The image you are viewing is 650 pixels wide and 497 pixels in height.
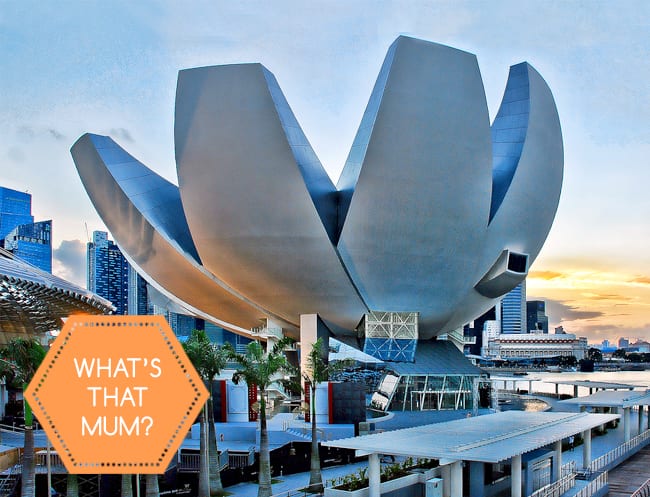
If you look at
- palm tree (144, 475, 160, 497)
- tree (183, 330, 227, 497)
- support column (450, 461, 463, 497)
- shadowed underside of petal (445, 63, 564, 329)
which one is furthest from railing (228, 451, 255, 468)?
shadowed underside of petal (445, 63, 564, 329)

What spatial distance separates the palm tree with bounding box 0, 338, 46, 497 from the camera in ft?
51.5

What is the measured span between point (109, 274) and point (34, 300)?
534 feet

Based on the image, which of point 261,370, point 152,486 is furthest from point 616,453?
point 152,486

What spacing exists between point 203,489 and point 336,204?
22.7 m

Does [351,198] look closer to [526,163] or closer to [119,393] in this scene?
[526,163]

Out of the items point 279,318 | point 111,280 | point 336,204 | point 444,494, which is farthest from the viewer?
point 111,280

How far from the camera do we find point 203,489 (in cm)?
1914

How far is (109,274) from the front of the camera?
191m

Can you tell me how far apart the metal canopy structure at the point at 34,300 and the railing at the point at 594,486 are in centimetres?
2015

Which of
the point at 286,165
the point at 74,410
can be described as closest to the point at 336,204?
the point at 286,165

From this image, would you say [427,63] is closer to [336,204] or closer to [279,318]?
[336,204]

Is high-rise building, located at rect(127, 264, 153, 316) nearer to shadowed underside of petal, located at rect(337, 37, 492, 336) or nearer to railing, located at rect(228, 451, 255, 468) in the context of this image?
shadowed underside of petal, located at rect(337, 37, 492, 336)

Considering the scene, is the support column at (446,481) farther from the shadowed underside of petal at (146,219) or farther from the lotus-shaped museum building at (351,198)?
the shadowed underside of petal at (146,219)

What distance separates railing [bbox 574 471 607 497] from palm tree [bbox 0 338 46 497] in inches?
537
